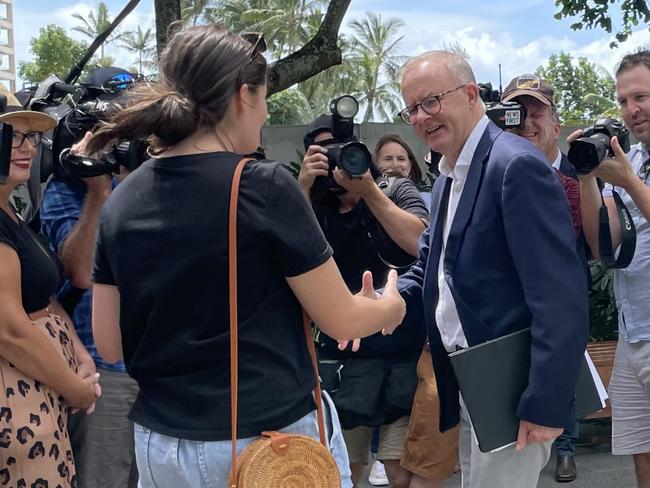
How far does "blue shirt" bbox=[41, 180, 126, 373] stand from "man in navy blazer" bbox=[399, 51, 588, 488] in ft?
4.16

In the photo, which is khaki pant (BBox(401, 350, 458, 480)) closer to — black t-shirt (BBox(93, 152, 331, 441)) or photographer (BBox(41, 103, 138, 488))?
photographer (BBox(41, 103, 138, 488))

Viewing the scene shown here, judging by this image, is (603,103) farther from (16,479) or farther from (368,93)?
(16,479)

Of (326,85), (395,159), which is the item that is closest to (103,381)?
(395,159)

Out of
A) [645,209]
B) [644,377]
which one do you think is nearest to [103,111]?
[645,209]

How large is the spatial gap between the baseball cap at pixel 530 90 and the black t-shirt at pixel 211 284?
1993 millimetres

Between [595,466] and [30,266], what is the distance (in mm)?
3999

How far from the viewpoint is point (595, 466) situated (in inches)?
202

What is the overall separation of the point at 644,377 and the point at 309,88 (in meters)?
38.6

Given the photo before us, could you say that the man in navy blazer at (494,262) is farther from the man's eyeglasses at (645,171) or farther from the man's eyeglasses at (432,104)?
the man's eyeglasses at (645,171)

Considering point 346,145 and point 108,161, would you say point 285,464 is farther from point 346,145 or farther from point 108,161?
point 346,145

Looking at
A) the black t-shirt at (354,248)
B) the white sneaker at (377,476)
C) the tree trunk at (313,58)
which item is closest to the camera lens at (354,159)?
the black t-shirt at (354,248)

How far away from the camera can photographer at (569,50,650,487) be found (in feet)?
11.3

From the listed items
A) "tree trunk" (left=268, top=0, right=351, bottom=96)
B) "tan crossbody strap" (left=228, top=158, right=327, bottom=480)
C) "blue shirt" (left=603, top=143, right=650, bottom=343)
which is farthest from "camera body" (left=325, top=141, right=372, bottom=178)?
"tree trunk" (left=268, top=0, right=351, bottom=96)

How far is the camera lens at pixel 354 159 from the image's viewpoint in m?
3.22
